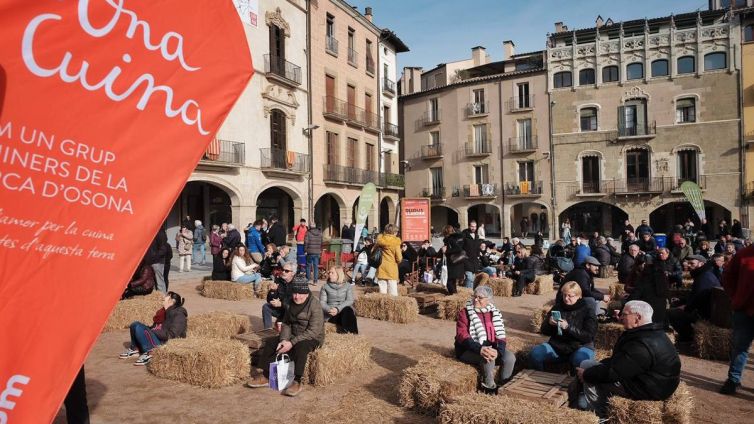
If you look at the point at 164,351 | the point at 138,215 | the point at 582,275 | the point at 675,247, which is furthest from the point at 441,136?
the point at 138,215

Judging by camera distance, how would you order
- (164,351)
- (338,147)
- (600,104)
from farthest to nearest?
1. (600,104)
2. (338,147)
3. (164,351)

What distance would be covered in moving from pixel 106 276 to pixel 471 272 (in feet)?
35.2

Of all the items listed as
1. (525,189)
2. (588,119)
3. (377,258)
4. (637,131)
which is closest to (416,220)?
(377,258)

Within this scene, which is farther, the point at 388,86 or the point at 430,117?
the point at 430,117

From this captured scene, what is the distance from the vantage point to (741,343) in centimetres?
570

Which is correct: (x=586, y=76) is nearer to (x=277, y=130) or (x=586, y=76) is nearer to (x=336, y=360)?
(x=277, y=130)

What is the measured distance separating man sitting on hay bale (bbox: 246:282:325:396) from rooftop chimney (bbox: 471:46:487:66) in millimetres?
38739

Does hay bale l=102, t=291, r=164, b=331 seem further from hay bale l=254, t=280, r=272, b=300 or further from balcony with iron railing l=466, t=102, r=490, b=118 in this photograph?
balcony with iron railing l=466, t=102, r=490, b=118

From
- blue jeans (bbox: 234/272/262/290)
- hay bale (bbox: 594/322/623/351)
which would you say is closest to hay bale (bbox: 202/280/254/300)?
blue jeans (bbox: 234/272/262/290)

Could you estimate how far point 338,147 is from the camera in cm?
2861

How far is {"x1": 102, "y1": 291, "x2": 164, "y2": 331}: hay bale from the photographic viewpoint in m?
8.70

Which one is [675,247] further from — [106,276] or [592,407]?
[106,276]

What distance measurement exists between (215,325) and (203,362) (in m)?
2.04

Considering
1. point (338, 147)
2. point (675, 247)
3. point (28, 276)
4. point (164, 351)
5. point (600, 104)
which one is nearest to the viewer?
point (28, 276)
